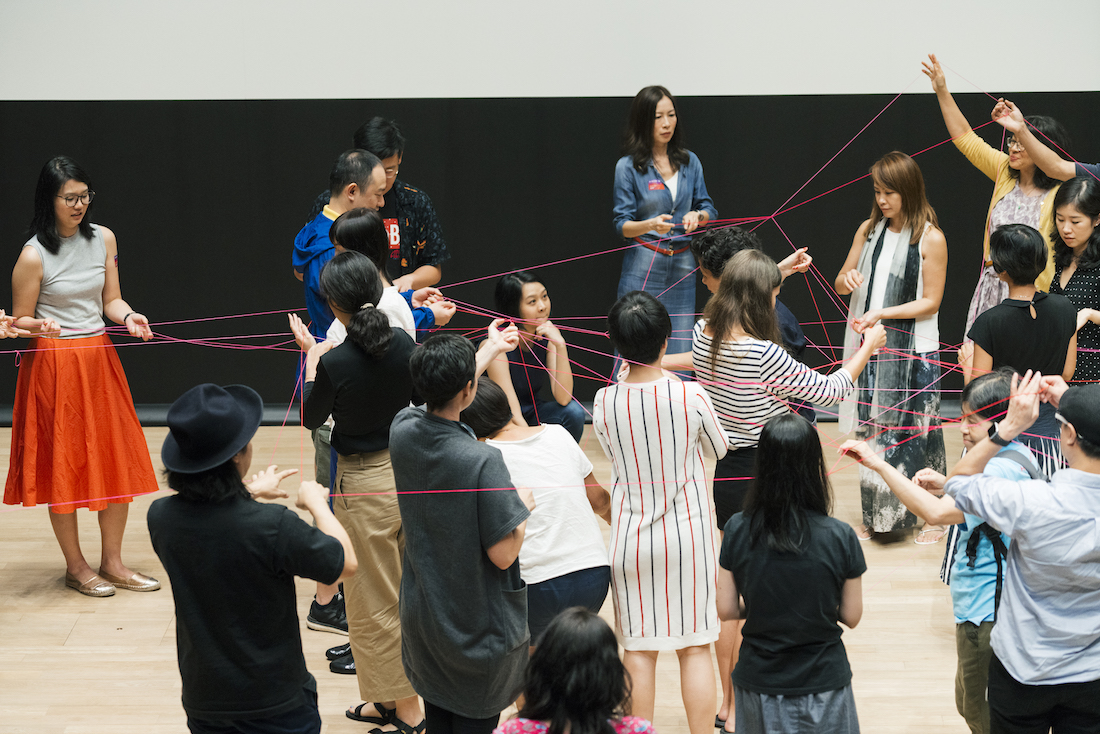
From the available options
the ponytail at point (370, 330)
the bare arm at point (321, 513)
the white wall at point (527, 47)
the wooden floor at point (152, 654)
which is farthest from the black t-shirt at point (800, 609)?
the white wall at point (527, 47)

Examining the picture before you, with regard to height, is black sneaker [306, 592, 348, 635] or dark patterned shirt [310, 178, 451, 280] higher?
dark patterned shirt [310, 178, 451, 280]

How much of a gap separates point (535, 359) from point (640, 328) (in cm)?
118

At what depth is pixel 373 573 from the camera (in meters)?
2.79

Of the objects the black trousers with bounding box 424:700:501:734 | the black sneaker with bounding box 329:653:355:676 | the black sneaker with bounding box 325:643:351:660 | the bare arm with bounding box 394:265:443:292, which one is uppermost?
the bare arm with bounding box 394:265:443:292

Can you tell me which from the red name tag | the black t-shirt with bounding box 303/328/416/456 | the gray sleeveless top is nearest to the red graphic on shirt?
the red name tag

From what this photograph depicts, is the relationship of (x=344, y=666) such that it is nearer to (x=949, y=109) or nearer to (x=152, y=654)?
(x=152, y=654)

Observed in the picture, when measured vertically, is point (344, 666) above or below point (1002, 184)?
below

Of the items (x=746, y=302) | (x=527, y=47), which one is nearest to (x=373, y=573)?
(x=746, y=302)

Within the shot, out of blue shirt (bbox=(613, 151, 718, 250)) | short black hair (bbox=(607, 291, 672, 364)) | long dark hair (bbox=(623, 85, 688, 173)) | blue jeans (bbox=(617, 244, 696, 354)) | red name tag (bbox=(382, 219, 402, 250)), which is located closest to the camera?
short black hair (bbox=(607, 291, 672, 364))

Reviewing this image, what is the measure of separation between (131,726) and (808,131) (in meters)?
4.37

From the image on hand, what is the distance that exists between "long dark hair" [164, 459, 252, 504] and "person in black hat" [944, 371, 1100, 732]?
4.71 feet

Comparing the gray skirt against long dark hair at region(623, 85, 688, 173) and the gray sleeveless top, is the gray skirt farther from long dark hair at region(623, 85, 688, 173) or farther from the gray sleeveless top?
long dark hair at region(623, 85, 688, 173)

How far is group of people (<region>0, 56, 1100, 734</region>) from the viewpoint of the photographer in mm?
1880

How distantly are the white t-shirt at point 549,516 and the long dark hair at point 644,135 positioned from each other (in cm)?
253
